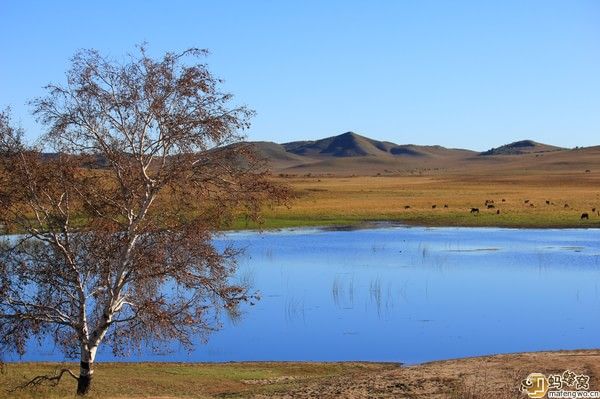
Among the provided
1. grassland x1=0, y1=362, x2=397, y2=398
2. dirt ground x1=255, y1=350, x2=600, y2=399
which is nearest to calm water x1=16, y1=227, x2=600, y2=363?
grassland x1=0, y1=362, x2=397, y2=398

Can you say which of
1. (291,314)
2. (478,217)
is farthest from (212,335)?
(478,217)

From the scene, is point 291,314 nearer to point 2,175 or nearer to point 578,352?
point 578,352

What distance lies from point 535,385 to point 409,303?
13.9 meters

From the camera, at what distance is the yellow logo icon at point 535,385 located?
17.0 meters

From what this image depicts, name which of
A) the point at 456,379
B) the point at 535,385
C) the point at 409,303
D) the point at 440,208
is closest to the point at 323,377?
the point at 456,379

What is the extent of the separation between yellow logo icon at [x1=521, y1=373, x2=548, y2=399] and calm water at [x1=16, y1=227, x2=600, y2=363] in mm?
5678

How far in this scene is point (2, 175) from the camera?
1727 cm

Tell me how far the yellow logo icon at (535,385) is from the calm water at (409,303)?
5.68 metres

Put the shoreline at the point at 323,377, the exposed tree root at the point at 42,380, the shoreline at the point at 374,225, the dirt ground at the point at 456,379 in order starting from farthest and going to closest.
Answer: the shoreline at the point at 374,225
the shoreline at the point at 323,377
the dirt ground at the point at 456,379
the exposed tree root at the point at 42,380

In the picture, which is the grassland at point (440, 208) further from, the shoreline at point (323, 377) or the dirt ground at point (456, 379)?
the dirt ground at point (456, 379)

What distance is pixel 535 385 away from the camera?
17.8m

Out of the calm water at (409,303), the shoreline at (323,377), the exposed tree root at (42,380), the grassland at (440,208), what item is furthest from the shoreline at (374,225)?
the exposed tree root at (42,380)

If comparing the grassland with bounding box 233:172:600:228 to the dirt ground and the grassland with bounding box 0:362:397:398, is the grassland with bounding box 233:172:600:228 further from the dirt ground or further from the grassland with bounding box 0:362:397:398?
the dirt ground

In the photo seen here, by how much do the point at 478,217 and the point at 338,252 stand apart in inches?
977
